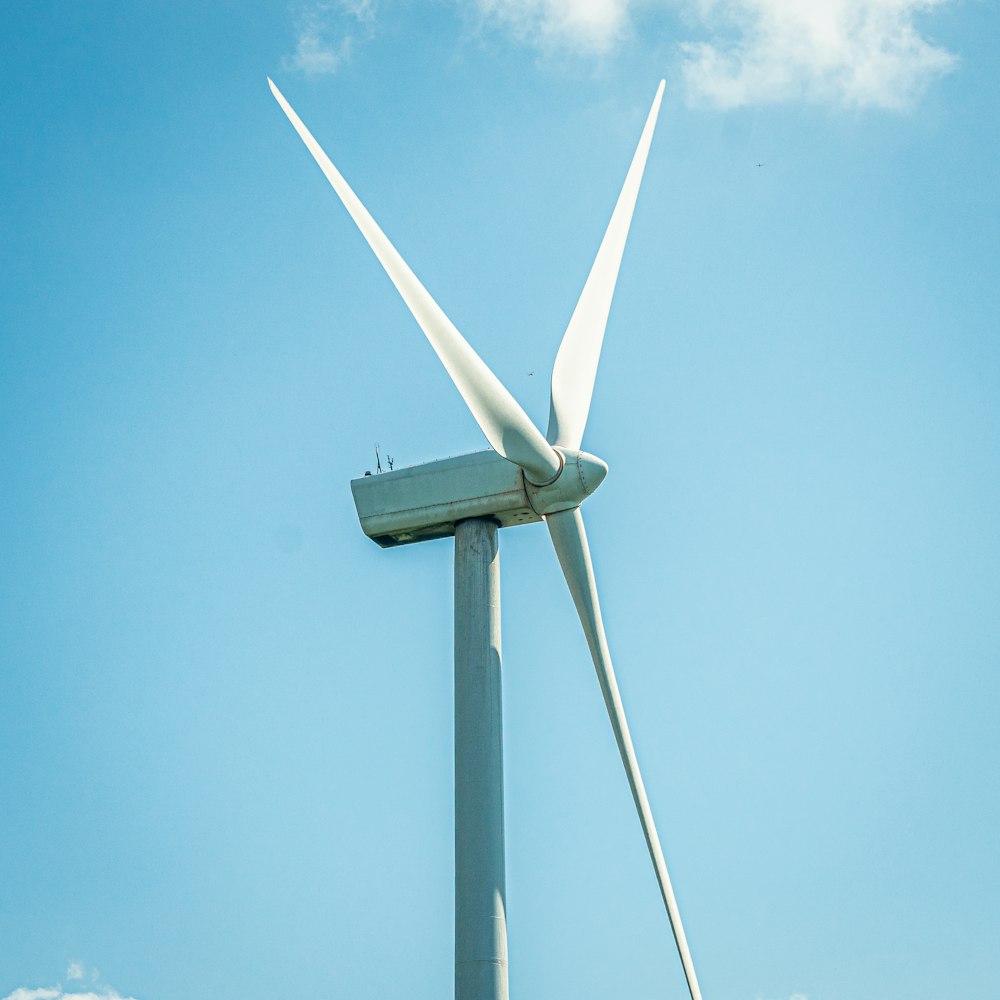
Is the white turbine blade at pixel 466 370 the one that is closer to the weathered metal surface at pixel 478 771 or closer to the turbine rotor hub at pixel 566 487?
the turbine rotor hub at pixel 566 487

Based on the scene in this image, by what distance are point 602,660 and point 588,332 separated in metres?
6.07

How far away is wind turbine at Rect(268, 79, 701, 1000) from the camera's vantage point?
19.4m

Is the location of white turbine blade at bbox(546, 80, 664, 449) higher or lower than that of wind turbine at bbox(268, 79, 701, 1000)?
higher

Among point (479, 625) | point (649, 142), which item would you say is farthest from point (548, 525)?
point (649, 142)

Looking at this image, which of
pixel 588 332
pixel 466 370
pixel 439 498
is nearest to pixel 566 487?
pixel 439 498

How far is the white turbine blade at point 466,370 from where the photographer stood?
2009 centimetres

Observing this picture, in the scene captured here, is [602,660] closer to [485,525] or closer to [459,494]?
[485,525]

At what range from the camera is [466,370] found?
791 inches

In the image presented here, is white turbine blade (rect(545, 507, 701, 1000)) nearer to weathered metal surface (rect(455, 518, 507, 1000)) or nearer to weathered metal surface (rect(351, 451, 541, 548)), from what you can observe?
weathered metal surface (rect(351, 451, 541, 548))

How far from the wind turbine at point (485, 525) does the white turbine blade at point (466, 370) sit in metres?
0.02

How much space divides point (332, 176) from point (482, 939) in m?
12.0

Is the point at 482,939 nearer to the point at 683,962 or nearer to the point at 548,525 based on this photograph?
the point at 683,962

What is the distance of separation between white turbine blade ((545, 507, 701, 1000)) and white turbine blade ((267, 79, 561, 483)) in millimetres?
1014

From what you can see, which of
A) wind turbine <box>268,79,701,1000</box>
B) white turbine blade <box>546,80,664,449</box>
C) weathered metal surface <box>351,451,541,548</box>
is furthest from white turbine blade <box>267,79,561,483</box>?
white turbine blade <box>546,80,664,449</box>
